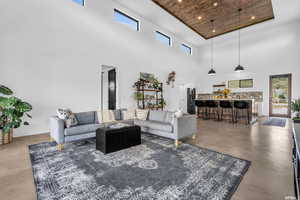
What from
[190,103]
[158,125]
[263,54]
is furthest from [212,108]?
[263,54]

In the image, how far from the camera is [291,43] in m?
7.11

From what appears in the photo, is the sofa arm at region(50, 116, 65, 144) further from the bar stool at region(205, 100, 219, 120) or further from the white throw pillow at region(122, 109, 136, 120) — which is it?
the bar stool at region(205, 100, 219, 120)

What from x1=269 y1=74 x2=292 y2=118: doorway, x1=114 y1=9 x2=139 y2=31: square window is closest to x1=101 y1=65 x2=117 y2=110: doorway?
x1=114 y1=9 x2=139 y2=31: square window

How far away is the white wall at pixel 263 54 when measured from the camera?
706 cm

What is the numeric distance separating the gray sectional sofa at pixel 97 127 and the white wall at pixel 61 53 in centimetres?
130

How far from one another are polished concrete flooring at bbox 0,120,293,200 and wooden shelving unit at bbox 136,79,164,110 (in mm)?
3366

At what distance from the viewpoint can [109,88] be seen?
659 cm

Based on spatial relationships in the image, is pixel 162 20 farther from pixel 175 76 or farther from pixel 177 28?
pixel 175 76

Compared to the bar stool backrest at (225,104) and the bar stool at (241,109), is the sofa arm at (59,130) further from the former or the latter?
the bar stool at (241,109)

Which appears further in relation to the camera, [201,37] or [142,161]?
[201,37]

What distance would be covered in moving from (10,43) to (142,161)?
4620mm

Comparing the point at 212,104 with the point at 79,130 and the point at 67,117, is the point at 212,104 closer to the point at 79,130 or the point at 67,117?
the point at 79,130

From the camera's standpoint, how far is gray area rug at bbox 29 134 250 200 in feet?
5.26

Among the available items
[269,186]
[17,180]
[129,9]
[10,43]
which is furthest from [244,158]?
[129,9]
